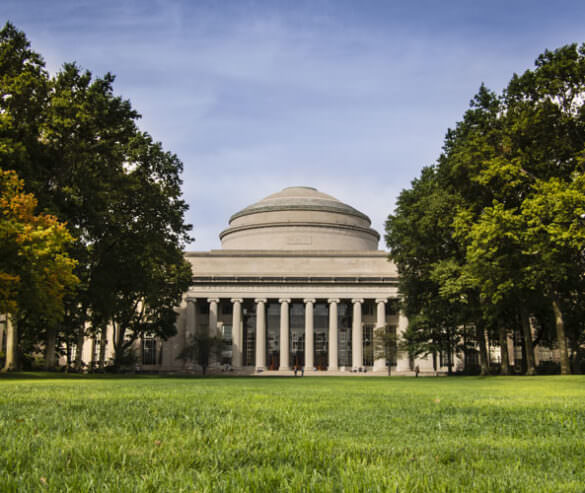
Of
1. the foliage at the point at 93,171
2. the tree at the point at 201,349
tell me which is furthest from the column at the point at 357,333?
the foliage at the point at 93,171

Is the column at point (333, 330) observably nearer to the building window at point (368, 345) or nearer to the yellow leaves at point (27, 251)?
the building window at point (368, 345)

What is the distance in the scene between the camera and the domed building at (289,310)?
8050 centimetres

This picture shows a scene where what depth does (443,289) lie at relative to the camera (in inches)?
1484

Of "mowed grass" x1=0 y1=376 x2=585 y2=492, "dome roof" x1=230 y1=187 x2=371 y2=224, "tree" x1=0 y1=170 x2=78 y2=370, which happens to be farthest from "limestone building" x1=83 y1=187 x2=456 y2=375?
"mowed grass" x1=0 y1=376 x2=585 y2=492

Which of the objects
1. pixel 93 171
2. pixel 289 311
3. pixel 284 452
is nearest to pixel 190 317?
pixel 289 311

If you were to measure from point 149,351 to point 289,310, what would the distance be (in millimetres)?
20441

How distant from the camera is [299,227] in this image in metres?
94.4

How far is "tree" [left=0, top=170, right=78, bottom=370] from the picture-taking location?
84.1ft

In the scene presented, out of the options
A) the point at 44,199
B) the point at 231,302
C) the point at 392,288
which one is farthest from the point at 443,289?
the point at 231,302

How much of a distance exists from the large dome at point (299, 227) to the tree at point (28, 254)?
209 ft

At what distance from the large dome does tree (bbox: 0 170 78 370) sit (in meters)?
63.7

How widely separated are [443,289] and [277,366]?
48.2 m

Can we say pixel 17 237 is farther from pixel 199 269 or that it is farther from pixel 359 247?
pixel 359 247

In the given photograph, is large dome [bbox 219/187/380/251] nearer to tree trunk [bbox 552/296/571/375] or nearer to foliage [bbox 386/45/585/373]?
foliage [bbox 386/45/585/373]
